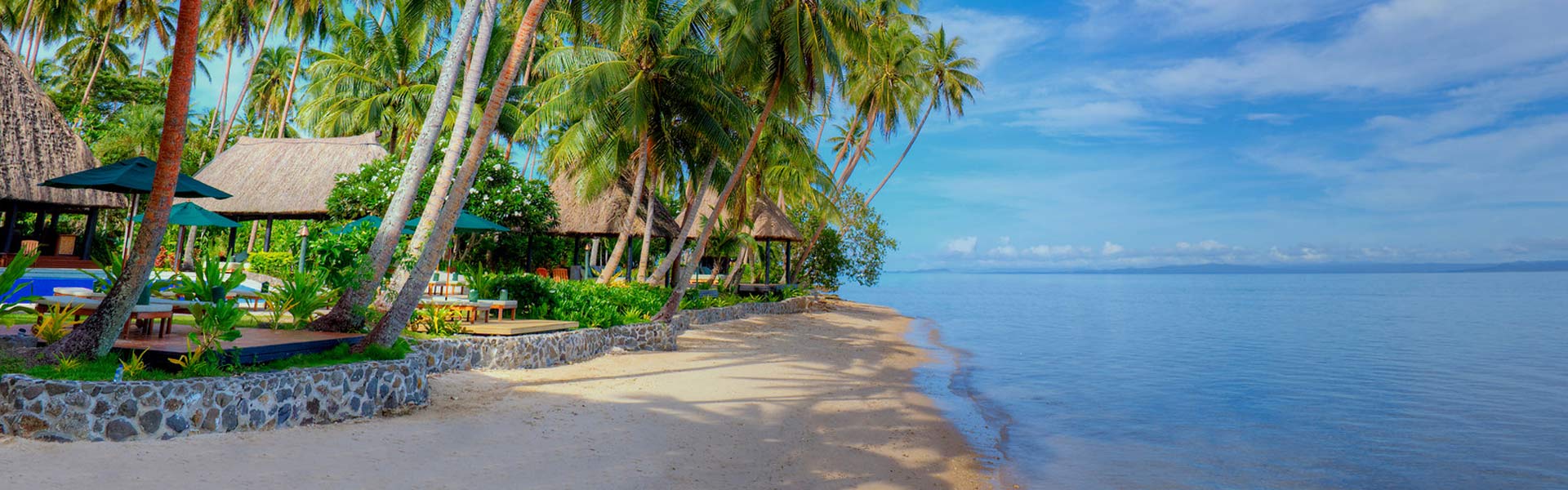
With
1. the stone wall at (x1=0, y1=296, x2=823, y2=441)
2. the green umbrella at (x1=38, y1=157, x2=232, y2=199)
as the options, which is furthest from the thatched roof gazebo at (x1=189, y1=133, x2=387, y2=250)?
the stone wall at (x1=0, y1=296, x2=823, y2=441)

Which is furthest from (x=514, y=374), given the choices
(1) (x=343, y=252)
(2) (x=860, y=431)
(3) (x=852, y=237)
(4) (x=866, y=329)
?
(3) (x=852, y=237)

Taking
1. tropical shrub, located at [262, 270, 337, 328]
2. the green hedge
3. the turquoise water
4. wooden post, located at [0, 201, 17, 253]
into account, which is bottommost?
the turquoise water

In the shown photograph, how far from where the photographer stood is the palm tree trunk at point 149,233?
6090 millimetres

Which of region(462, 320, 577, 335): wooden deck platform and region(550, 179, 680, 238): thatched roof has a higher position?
region(550, 179, 680, 238): thatched roof

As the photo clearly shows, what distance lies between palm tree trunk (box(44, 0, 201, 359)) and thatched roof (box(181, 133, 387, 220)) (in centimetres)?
1282

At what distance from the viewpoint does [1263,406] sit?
12141mm

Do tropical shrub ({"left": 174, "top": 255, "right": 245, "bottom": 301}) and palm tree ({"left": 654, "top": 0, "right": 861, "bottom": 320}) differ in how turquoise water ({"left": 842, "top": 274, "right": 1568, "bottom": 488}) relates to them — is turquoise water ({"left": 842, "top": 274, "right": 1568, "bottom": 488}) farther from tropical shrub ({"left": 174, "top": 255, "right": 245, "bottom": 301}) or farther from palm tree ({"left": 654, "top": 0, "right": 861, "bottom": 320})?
tropical shrub ({"left": 174, "top": 255, "right": 245, "bottom": 301})

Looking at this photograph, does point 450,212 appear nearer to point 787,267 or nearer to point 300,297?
point 300,297

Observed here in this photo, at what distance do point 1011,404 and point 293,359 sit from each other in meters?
8.53

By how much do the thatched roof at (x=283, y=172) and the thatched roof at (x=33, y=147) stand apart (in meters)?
4.59

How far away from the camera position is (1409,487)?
7742 mm

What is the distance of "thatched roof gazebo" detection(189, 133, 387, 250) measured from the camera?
18.1 metres

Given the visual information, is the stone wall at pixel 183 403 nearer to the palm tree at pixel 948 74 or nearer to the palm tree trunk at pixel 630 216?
the palm tree trunk at pixel 630 216

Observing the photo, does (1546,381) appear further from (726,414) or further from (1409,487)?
(726,414)
